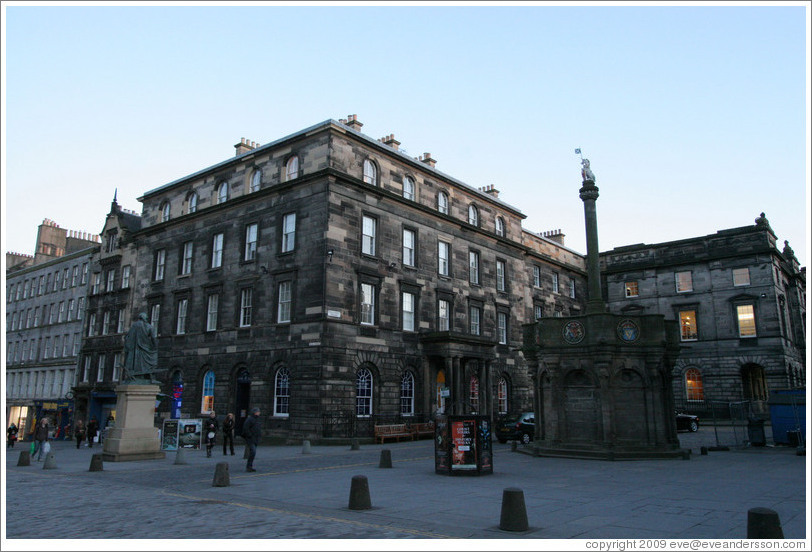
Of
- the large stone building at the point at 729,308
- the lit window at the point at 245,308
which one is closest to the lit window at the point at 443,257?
the lit window at the point at 245,308

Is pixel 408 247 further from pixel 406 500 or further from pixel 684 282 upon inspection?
pixel 684 282

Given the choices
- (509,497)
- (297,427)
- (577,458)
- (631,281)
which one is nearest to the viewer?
(509,497)

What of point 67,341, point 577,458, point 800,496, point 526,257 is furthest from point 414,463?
point 67,341

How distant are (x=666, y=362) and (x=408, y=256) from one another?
16.4 metres

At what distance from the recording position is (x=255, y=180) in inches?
1340

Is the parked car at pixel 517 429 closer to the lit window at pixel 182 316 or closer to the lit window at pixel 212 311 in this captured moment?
the lit window at pixel 212 311

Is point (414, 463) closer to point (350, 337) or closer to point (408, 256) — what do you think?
point (350, 337)

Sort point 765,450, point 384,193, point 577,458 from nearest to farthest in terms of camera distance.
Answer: point 577,458
point 765,450
point 384,193

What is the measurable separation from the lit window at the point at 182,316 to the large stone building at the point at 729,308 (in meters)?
34.9

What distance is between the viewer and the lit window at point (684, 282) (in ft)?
157

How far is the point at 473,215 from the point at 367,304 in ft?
39.7

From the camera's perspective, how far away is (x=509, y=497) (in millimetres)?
8461

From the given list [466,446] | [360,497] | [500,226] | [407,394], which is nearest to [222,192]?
[407,394]

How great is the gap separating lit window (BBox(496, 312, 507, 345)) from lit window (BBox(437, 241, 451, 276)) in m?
5.92
